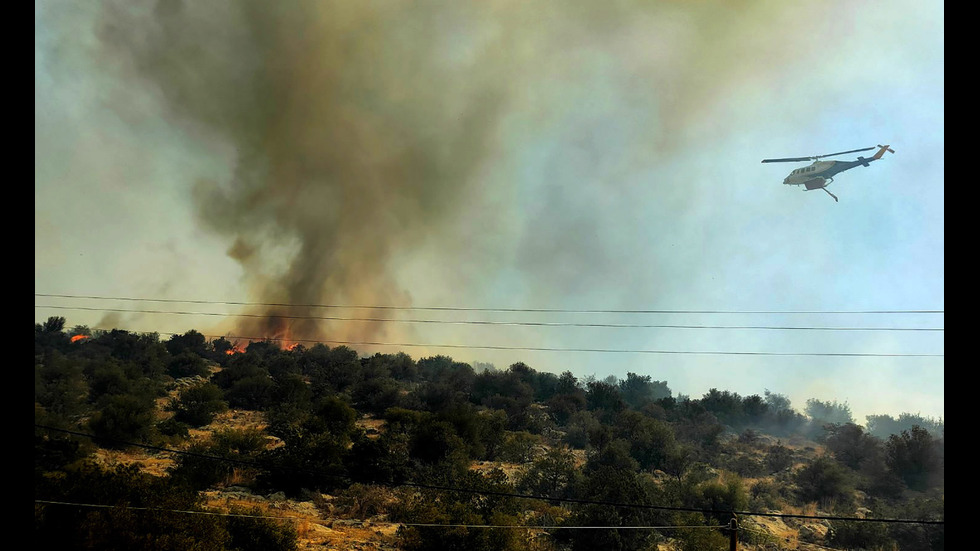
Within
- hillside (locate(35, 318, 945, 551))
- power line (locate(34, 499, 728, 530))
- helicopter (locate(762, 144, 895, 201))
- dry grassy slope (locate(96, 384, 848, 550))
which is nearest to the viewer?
power line (locate(34, 499, 728, 530))

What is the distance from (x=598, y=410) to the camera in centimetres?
5456

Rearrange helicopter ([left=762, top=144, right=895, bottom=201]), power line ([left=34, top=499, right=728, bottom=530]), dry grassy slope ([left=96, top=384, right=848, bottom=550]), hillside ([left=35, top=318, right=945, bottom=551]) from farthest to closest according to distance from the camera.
Answer: 1. helicopter ([left=762, top=144, right=895, bottom=201])
2. dry grassy slope ([left=96, top=384, right=848, bottom=550])
3. hillside ([left=35, top=318, right=945, bottom=551])
4. power line ([left=34, top=499, right=728, bottom=530])

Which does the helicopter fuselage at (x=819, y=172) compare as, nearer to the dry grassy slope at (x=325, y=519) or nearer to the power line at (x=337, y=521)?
the dry grassy slope at (x=325, y=519)

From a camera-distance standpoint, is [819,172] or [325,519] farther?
[819,172]

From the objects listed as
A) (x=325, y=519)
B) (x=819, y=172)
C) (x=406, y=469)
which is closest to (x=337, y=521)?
(x=325, y=519)

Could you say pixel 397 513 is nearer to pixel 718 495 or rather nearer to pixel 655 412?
Answer: pixel 718 495

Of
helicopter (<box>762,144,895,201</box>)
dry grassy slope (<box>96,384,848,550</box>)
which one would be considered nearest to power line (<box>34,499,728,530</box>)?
dry grassy slope (<box>96,384,848,550</box>)

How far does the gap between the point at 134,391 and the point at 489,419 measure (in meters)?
26.1

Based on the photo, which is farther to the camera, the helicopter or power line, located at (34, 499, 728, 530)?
the helicopter

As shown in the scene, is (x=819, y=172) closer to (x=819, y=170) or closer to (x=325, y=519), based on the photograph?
(x=819, y=170)

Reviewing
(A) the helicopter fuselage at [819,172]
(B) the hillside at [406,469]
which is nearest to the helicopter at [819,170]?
(A) the helicopter fuselage at [819,172]

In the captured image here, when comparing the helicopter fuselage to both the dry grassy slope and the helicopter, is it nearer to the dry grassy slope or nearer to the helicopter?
the helicopter
